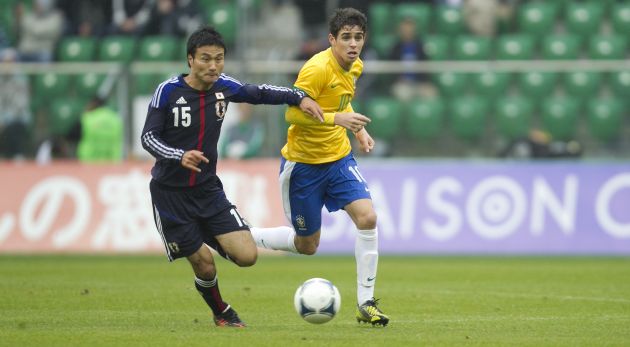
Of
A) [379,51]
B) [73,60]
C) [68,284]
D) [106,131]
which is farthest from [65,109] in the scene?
[68,284]

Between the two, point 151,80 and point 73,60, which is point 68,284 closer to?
point 151,80

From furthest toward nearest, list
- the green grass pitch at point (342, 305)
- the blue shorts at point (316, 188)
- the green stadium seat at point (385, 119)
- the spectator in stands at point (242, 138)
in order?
the spectator in stands at point (242, 138)
the green stadium seat at point (385, 119)
the blue shorts at point (316, 188)
the green grass pitch at point (342, 305)

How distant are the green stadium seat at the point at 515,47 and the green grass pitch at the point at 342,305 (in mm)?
4566

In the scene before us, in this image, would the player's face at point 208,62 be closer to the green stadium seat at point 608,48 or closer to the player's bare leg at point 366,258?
the player's bare leg at point 366,258

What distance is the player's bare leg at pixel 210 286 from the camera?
912 cm

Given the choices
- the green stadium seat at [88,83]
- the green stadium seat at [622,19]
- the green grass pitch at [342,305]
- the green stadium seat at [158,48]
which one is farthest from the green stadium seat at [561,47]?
the green stadium seat at [88,83]

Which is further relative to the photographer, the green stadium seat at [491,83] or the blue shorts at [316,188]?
the green stadium seat at [491,83]

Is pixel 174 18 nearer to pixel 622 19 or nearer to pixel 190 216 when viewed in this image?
pixel 622 19

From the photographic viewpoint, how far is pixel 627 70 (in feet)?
59.9

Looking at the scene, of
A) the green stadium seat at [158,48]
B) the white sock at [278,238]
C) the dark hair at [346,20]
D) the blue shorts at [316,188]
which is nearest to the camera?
the dark hair at [346,20]

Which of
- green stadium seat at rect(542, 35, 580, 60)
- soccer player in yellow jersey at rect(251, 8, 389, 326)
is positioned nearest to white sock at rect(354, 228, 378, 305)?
soccer player in yellow jersey at rect(251, 8, 389, 326)

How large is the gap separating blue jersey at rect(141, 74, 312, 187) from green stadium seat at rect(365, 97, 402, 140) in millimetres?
9007

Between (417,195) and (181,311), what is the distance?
25.9 ft

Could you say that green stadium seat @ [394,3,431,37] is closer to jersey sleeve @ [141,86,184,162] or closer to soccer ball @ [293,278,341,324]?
jersey sleeve @ [141,86,184,162]
